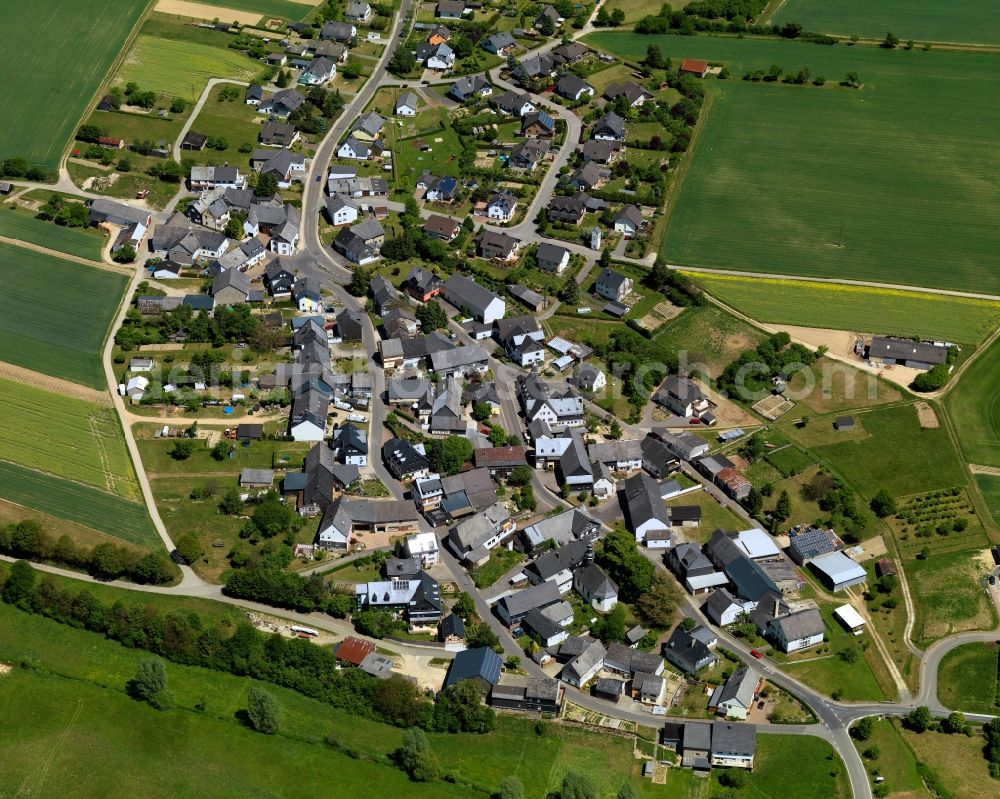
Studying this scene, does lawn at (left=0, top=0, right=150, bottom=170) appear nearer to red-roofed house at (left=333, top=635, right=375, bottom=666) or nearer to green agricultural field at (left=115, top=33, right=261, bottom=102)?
green agricultural field at (left=115, top=33, right=261, bottom=102)

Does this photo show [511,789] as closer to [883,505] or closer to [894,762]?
[894,762]

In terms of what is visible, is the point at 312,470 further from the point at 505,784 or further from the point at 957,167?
the point at 957,167

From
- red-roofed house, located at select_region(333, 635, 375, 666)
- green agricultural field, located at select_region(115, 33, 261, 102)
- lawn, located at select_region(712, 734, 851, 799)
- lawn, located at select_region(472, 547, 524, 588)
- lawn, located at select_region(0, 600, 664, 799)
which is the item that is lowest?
lawn, located at select_region(0, 600, 664, 799)

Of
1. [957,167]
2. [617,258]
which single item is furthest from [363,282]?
[957,167]

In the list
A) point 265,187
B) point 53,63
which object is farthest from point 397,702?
point 53,63

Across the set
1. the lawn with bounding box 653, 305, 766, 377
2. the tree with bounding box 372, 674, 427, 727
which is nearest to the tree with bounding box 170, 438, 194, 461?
the tree with bounding box 372, 674, 427, 727

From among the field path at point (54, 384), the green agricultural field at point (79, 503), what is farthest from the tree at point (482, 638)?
the field path at point (54, 384)
